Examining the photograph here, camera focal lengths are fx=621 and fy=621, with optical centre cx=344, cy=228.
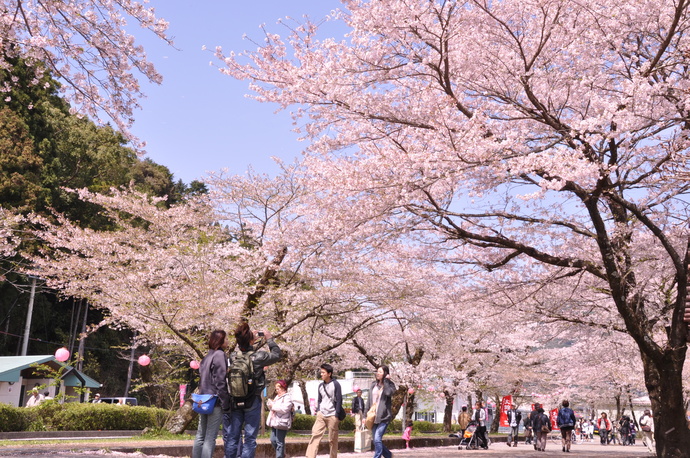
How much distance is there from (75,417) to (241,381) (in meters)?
15.2

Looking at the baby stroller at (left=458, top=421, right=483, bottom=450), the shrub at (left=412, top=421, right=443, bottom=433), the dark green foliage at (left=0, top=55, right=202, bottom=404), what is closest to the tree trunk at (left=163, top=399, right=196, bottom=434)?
the dark green foliage at (left=0, top=55, right=202, bottom=404)

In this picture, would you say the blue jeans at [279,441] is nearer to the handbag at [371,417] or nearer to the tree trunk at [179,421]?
the handbag at [371,417]

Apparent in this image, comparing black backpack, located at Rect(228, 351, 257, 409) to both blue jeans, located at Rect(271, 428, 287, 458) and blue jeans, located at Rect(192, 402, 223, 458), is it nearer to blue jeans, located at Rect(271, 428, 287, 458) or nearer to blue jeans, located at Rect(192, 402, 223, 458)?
blue jeans, located at Rect(192, 402, 223, 458)

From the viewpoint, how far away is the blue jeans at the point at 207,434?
6051 mm

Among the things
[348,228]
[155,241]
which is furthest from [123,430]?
[348,228]

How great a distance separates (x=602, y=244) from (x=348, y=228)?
381cm

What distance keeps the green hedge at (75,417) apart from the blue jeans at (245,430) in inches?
376

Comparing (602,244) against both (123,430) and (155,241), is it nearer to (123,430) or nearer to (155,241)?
(155,241)

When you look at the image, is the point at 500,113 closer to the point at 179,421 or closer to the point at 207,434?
the point at 207,434

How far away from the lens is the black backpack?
247 inches

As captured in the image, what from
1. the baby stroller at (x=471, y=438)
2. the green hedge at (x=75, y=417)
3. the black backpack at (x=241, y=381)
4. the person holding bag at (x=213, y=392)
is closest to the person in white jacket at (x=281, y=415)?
the black backpack at (x=241, y=381)

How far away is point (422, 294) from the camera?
595 inches

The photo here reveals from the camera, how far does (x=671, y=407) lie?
10547 millimetres

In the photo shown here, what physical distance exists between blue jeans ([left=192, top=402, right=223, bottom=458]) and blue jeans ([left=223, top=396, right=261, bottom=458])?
1.14ft
